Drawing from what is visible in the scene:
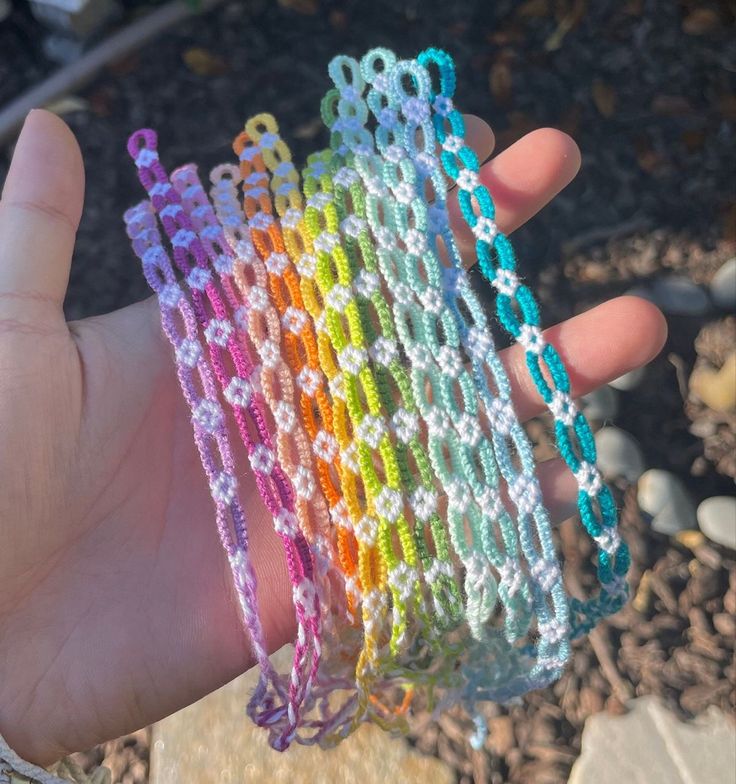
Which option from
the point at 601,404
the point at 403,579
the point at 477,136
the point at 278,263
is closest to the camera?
the point at 403,579

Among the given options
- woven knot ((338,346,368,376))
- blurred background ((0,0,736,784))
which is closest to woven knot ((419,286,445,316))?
woven knot ((338,346,368,376))

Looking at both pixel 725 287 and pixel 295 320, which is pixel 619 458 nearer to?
pixel 725 287

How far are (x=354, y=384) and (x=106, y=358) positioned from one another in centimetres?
35

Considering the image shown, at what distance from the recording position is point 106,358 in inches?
46.9

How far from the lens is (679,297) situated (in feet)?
5.50

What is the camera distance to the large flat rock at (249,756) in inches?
58.3

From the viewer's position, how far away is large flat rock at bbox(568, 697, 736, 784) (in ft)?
4.64

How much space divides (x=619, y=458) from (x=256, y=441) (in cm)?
75

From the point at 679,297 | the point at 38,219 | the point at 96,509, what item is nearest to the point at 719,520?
the point at 679,297

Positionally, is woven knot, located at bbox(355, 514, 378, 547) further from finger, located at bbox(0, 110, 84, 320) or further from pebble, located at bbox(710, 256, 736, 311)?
pebble, located at bbox(710, 256, 736, 311)

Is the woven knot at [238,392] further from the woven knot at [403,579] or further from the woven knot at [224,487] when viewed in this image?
the woven knot at [403,579]

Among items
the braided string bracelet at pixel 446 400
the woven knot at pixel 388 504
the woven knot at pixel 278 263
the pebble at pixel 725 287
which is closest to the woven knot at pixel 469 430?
the braided string bracelet at pixel 446 400

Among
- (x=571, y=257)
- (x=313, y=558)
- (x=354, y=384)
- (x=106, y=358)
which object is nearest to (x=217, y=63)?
(x=571, y=257)

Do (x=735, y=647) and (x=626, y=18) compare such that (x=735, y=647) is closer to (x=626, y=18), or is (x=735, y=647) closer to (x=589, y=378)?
(x=589, y=378)
